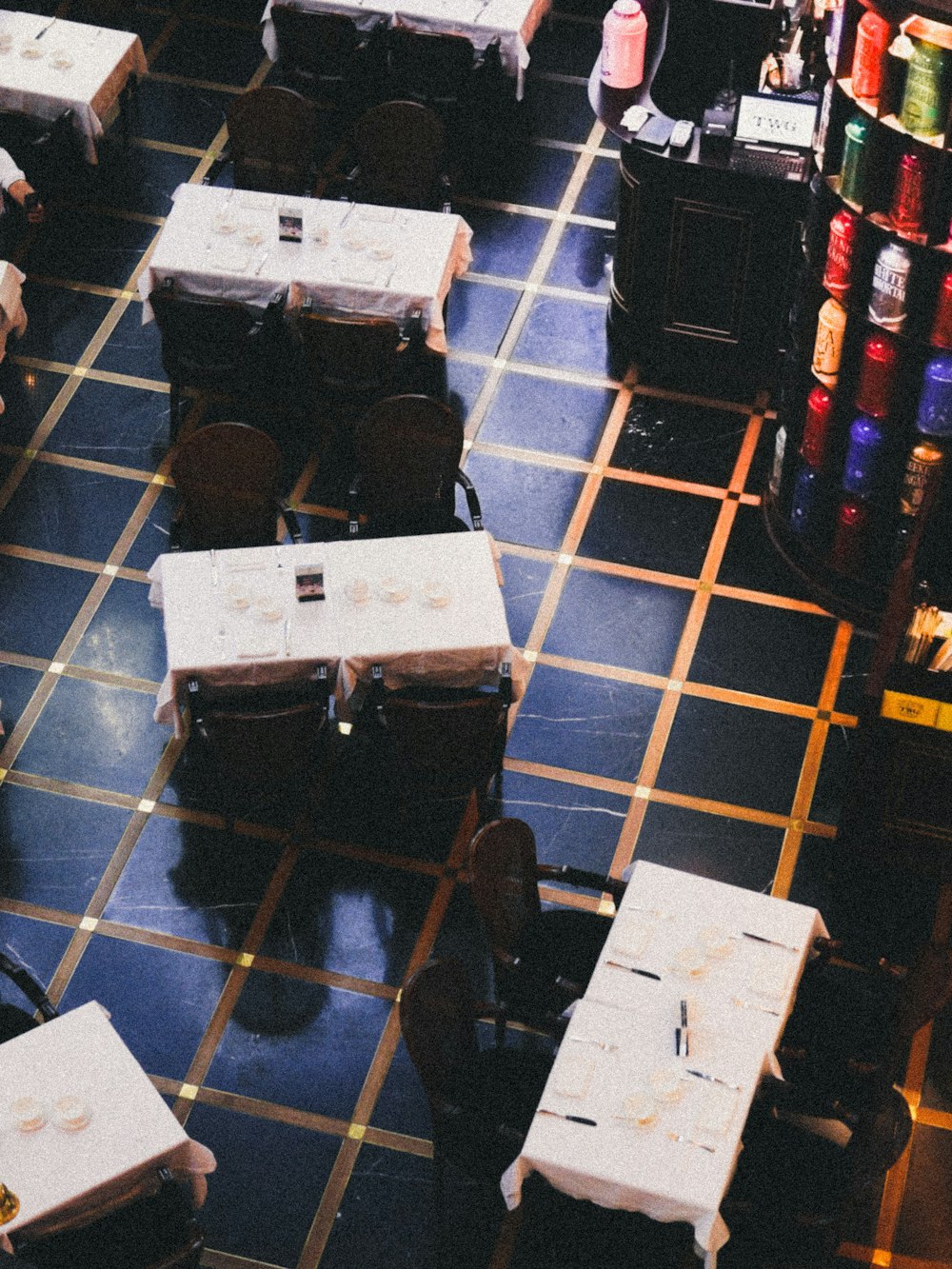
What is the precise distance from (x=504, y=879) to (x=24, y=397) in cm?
418

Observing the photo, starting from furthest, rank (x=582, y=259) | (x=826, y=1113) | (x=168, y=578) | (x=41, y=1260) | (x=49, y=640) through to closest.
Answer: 1. (x=582, y=259)
2. (x=49, y=640)
3. (x=168, y=578)
4. (x=826, y=1113)
5. (x=41, y=1260)

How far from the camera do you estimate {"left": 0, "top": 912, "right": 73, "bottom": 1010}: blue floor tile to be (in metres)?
6.29

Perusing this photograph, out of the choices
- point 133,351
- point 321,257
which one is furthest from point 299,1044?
point 133,351

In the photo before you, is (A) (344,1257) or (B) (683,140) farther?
(B) (683,140)

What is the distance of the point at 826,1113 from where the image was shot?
537 cm

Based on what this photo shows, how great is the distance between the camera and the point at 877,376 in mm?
6508

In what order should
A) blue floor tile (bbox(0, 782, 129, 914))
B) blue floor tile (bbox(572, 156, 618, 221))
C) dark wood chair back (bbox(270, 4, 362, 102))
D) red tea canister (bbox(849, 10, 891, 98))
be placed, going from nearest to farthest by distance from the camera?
1. red tea canister (bbox(849, 10, 891, 98))
2. blue floor tile (bbox(0, 782, 129, 914))
3. dark wood chair back (bbox(270, 4, 362, 102))
4. blue floor tile (bbox(572, 156, 618, 221))

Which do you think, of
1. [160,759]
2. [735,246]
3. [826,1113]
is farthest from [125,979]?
[735,246]

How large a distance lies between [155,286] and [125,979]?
3.41 m

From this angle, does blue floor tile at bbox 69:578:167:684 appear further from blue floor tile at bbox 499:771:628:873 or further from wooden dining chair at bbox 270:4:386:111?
wooden dining chair at bbox 270:4:386:111

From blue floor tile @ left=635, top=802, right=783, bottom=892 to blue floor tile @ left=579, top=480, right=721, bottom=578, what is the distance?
4.45 feet

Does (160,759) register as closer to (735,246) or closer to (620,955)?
(620,955)

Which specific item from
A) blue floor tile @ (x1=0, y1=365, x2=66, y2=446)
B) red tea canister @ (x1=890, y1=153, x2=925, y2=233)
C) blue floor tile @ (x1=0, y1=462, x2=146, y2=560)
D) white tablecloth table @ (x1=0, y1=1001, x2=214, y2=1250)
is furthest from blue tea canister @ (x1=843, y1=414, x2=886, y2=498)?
blue floor tile @ (x1=0, y1=365, x2=66, y2=446)

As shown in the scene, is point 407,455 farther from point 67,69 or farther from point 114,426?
point 67,69
